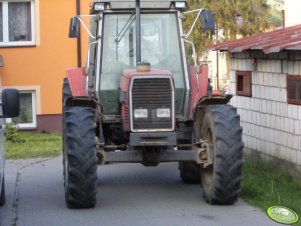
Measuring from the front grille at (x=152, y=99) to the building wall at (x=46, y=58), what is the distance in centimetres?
1163

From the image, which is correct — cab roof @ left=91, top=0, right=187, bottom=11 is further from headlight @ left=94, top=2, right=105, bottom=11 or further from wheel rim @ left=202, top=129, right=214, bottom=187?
wheel rim @ left=202, top=129, right=214, bottom=187

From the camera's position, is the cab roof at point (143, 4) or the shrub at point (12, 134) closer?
the cab roof at point (143, 4)

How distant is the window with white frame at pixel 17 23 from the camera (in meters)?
22.0

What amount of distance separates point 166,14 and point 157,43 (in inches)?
17.7

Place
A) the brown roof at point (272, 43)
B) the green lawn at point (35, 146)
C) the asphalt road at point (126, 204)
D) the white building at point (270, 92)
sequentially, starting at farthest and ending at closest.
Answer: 1. the green lawn at point (35, 146)
2. the white building at point (270, 92)
3. the brown roof at point (272, 43)
4. the asphalt road at point (126, 204)

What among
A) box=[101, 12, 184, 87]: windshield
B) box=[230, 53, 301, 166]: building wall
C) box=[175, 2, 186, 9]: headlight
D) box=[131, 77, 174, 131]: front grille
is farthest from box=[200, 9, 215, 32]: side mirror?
box=[230, 53, 301, 166]: building wall

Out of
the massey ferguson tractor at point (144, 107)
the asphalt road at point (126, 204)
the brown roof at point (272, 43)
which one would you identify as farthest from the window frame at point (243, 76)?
the massey ferguson tractor at point (144, 107)

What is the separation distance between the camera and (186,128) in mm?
11500

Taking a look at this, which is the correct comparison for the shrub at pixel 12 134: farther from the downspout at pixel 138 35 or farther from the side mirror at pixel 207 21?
the side mirror at pixel 207 21

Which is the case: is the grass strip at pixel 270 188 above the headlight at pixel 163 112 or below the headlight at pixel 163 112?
below

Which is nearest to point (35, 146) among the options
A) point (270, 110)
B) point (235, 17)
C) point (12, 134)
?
point (12, 134)

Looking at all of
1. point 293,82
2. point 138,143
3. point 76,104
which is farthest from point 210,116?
point 293,82

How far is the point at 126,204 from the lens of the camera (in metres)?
11.2

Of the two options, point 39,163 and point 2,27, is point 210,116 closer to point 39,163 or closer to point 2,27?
point 39,163
